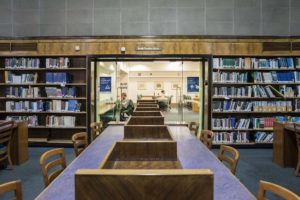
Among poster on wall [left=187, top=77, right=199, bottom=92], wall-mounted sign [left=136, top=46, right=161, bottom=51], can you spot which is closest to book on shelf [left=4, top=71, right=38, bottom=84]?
wall-mounted sign [left=136, top=46, right=161, bottom=51]

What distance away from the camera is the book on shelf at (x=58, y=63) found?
6.21 metres

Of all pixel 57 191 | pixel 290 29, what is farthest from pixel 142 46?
pixel 57 191

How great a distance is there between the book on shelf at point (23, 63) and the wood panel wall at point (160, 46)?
0.15 meters

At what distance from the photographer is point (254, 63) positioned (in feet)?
20.2

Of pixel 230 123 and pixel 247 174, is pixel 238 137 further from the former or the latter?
pixel 247 174

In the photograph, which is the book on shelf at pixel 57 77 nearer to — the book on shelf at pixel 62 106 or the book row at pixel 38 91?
the book row at pixel 38 91

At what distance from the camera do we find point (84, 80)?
21.0ft

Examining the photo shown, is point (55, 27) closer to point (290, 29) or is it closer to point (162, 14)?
point (162, 14)

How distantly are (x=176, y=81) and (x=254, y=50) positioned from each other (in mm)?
10888

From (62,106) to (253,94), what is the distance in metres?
4.92

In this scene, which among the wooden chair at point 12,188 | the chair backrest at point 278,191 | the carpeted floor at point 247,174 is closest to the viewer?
the chair backrest at point 278,191

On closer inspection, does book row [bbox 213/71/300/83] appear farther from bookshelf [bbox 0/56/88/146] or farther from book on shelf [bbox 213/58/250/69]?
bookshelf [bbox 0/56/88/146]

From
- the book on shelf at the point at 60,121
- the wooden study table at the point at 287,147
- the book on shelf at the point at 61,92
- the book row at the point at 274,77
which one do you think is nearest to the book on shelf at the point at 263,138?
the book row at the point at 274,77

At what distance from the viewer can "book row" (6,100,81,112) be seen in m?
6.29
